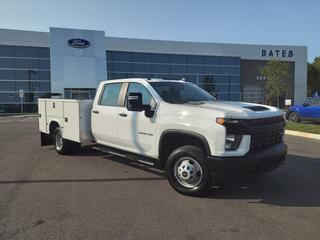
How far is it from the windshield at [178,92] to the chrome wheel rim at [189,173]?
4.27 ft

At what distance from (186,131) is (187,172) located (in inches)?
26.5

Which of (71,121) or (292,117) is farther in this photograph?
(292,117)

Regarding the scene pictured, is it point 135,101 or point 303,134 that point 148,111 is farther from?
point 303,134

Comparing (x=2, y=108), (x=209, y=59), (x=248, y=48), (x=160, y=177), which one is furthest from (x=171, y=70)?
(x=160, y=177)

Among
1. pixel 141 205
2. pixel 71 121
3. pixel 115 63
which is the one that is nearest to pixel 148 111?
pixel 141 205

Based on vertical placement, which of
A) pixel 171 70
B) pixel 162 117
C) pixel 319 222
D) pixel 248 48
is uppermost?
pixel 248 48

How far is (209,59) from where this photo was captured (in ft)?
192

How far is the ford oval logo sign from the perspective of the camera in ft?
159

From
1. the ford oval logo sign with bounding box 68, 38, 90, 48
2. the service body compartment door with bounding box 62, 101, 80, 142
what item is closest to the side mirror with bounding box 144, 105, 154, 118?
the service body compartment door with bounding box 62, 101, 80, 142

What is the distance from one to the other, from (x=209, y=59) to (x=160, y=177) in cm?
5242

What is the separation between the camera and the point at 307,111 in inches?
789

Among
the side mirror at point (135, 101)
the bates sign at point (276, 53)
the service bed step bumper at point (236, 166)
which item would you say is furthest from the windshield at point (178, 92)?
the bates sign at point (276, 53)

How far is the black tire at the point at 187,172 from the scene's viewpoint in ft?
19.8

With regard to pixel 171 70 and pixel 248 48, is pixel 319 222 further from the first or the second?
pixel 248 48
